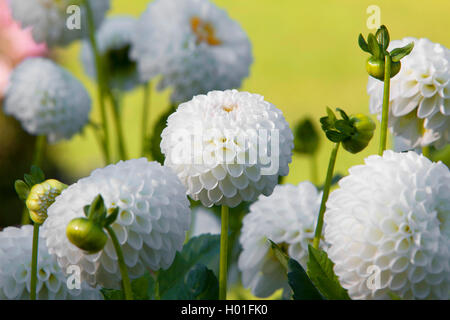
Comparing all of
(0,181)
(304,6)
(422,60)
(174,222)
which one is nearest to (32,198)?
(174,222)

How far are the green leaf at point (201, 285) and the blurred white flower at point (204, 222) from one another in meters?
0.31

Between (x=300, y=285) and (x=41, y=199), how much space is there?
0.66 feet

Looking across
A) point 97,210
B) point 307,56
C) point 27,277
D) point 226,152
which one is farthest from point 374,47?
point 307,56

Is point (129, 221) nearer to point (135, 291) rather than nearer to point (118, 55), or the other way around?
point (135, 291)

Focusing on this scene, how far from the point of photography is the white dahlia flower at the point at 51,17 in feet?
2.87

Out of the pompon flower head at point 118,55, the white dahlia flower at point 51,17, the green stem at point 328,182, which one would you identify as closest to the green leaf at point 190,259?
the green stem at point 328,182

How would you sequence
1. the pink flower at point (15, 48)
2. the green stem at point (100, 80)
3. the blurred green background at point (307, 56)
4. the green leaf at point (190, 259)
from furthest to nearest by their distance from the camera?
1. the blurred green background at point (307, 56)
2. the pink flower at point (15, 48)
3. the green stem at point (100, 80)
4. the green leaf at point (190, 259)

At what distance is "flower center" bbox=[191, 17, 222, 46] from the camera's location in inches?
34.9

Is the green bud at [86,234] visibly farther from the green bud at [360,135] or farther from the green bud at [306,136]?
the green bud at [306,136]

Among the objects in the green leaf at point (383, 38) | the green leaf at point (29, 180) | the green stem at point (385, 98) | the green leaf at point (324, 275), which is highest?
the green leaf at point (383, 38)

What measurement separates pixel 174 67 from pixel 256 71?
6.83 ft

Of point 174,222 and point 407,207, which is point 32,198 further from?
point 407,207

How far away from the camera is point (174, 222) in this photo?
0.44m

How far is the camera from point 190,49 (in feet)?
2.79
